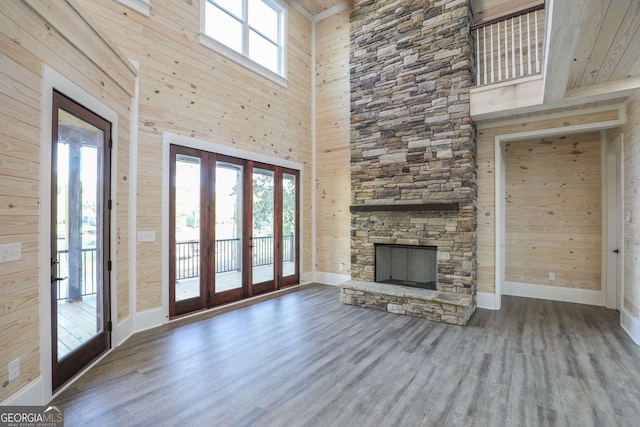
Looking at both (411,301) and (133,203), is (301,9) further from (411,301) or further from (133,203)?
(411,301)

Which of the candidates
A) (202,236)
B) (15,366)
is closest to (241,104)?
(202,236)

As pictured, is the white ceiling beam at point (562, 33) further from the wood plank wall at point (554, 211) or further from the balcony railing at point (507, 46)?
the wood plank wall at point (554, 211)

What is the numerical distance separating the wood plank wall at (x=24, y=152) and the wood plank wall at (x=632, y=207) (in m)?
5.60

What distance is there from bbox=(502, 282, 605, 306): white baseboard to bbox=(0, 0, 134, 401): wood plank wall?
621cm

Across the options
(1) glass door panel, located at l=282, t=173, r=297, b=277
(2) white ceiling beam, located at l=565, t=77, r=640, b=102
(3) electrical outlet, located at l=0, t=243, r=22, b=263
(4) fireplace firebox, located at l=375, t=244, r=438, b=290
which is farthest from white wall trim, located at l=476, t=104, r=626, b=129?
(3) electrical outlet, located at l=0, t=243, r=22, b=263

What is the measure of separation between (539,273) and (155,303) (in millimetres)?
5935

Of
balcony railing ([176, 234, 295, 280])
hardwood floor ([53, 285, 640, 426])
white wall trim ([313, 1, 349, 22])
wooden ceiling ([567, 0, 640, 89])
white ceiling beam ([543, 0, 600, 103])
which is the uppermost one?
white wall trim ([313, 1, 349, 22])

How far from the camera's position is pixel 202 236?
14.3ft

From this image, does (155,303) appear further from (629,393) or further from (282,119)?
(629,393)

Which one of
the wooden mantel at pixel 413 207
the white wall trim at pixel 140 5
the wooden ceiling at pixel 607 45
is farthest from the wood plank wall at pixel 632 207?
the white wall trim at pixel 140 5

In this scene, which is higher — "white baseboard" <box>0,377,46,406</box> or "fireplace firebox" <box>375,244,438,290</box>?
"fireplace firebox" <box>375,244,438,290</box>

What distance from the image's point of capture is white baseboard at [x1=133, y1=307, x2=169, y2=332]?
11.9 feet

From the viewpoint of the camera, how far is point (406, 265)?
5148 mm

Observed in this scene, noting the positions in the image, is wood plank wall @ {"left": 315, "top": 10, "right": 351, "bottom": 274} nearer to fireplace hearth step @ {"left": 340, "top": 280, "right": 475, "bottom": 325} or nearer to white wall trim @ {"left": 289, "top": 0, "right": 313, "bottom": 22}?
white wall trim @ {"left": 289, "top": 0, "right": 313, "bottom": 22}
